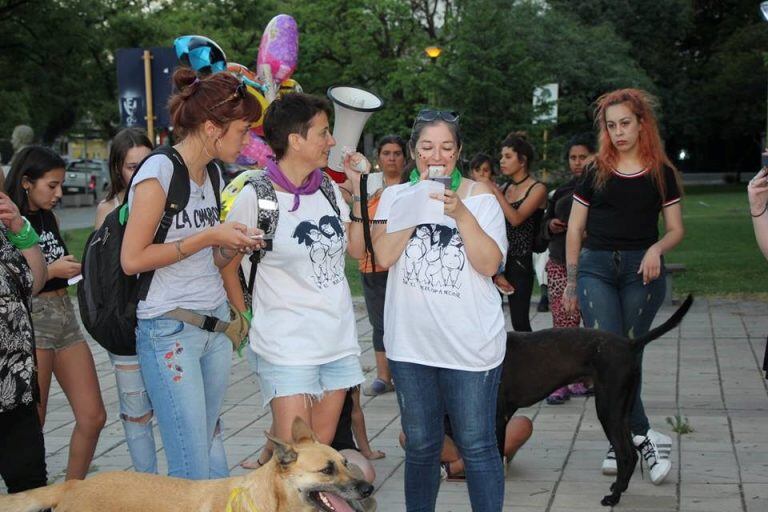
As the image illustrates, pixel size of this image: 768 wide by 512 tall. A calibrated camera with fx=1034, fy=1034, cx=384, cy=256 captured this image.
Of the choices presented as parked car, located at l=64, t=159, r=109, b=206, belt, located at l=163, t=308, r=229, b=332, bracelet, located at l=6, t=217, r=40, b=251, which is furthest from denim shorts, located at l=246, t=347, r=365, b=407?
parked car, located at l=64, t=159, r=109, b=206

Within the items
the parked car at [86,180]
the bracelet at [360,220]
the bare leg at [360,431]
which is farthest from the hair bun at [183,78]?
the parked car at [86,180]

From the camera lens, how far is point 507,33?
16594mm

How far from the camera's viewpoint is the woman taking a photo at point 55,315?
16.7 ft

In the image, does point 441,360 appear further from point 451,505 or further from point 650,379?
point 650,379

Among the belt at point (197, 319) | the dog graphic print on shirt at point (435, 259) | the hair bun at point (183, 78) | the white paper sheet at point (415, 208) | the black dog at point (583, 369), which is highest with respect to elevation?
the hair bun at point (183, 78)

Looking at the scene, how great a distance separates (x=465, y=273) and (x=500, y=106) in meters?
11.9

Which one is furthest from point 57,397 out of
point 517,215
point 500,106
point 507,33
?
point 507,33

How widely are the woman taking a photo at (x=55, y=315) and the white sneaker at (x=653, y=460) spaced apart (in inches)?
116

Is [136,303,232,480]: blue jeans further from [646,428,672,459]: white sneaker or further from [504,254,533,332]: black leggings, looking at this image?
[504,254,533,332]: black leggings

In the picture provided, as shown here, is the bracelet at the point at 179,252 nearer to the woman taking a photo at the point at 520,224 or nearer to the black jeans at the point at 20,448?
the black jeans at the point at 20,448

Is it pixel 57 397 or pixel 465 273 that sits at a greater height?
pixel 465 273

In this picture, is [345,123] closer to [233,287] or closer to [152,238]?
[233,287]

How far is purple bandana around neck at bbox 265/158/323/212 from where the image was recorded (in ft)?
14.3

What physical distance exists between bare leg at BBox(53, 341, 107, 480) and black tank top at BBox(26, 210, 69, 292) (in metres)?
0.33
